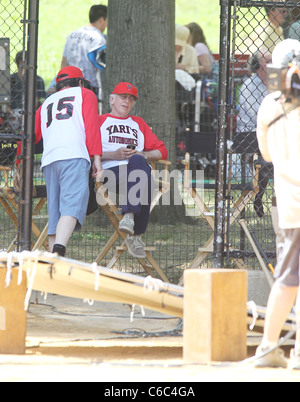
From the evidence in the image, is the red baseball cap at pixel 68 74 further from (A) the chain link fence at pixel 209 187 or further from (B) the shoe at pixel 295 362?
(B) the shoe at pixel 295 362

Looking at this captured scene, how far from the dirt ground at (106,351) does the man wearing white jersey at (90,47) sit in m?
5.41

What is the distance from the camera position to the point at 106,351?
205 inches

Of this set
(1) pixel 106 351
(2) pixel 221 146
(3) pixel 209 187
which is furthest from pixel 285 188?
(3) pixel 209 187

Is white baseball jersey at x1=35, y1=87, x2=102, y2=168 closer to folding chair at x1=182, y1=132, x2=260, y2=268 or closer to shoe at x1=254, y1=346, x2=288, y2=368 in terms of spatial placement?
folding chair at x1=182, y1=132, x2=260, y2=268

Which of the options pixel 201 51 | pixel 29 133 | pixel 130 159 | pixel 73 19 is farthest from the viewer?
pixel 73 19

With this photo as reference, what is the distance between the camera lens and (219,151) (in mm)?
6227

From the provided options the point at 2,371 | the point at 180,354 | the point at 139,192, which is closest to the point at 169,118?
the point at 139,192

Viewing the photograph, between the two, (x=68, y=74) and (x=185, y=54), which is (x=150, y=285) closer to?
Result: (x=68, y=74)

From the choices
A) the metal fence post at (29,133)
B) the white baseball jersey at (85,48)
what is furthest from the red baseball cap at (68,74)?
the white baseball jersey at (85,48)

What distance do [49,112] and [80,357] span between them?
252 cm

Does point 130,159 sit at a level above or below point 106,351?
above

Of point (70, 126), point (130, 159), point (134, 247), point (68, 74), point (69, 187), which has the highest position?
point (68, 74)

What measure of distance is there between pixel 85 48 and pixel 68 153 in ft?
18.4
